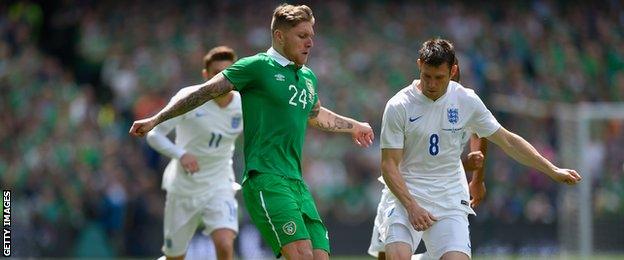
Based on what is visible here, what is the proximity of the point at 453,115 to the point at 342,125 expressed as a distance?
39.1 inches

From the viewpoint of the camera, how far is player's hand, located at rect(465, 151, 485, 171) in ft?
33.0

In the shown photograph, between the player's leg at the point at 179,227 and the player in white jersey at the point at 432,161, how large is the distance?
3.21 m

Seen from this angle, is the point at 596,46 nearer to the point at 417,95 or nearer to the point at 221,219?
the point at 221,219

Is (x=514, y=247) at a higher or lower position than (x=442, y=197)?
lower

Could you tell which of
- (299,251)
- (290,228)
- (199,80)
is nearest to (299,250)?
(299,251)

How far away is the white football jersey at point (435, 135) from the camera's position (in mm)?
9602

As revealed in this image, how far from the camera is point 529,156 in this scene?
9688mm

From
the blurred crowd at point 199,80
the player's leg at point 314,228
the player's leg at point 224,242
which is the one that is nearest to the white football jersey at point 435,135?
the player's leg at point 314,228

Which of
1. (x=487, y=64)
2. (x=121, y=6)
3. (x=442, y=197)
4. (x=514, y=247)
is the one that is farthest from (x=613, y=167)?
(x=442, y=197)

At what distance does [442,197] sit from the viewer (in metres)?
9.73

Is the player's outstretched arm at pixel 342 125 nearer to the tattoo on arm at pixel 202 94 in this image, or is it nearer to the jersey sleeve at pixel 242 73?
the jersey sleeve at pixel 242 73

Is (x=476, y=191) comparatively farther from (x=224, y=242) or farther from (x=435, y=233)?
(x=224, y=242)

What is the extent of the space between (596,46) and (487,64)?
108 inches

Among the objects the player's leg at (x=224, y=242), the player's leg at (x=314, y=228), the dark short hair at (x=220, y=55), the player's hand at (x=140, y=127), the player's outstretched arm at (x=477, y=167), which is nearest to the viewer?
the player's hand at (x=140, y=127)
